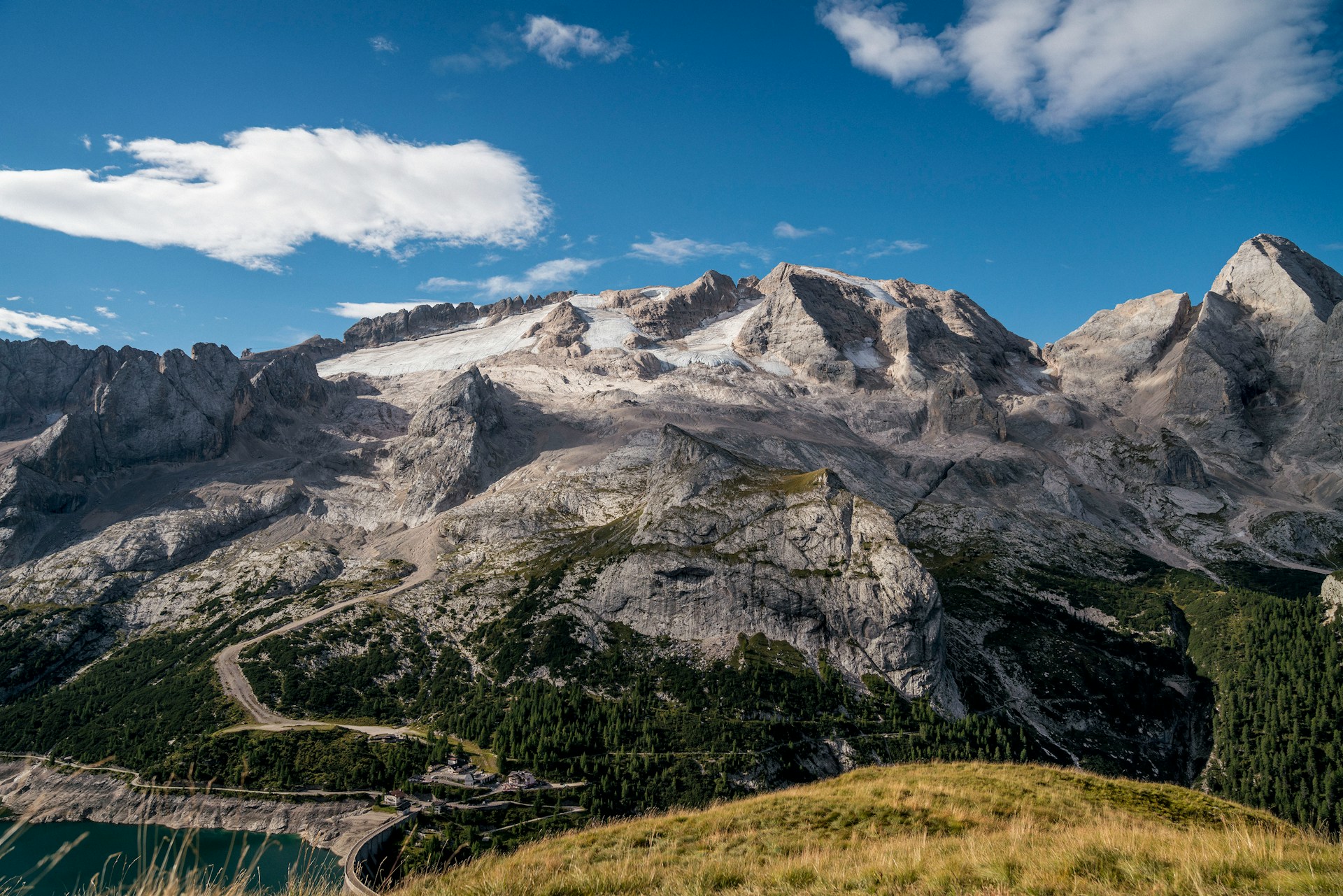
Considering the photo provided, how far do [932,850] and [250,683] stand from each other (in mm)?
126771

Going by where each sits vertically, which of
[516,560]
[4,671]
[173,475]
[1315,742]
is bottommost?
[4,671]

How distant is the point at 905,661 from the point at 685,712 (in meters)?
37.7

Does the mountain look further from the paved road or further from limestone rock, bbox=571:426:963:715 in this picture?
the paved road

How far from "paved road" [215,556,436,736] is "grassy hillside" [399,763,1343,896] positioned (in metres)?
91.0

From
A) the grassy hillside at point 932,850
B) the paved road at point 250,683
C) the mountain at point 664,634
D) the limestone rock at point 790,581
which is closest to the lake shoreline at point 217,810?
the mountain at point 664,634

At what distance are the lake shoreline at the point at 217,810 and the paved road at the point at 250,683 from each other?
43.3ft

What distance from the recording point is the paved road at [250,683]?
331 feet

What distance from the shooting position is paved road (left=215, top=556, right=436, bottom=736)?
10094cm

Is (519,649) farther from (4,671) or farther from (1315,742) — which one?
(1315,742)

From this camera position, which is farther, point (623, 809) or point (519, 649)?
point (519, 649)

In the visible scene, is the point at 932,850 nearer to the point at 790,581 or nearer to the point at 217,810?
the point at 217,810

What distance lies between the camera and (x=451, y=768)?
8644 centimetres

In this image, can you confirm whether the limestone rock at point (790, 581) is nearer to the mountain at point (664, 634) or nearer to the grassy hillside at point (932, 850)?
the mountain at point (664, 634)

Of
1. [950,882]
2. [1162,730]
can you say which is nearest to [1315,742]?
[1162,730]
